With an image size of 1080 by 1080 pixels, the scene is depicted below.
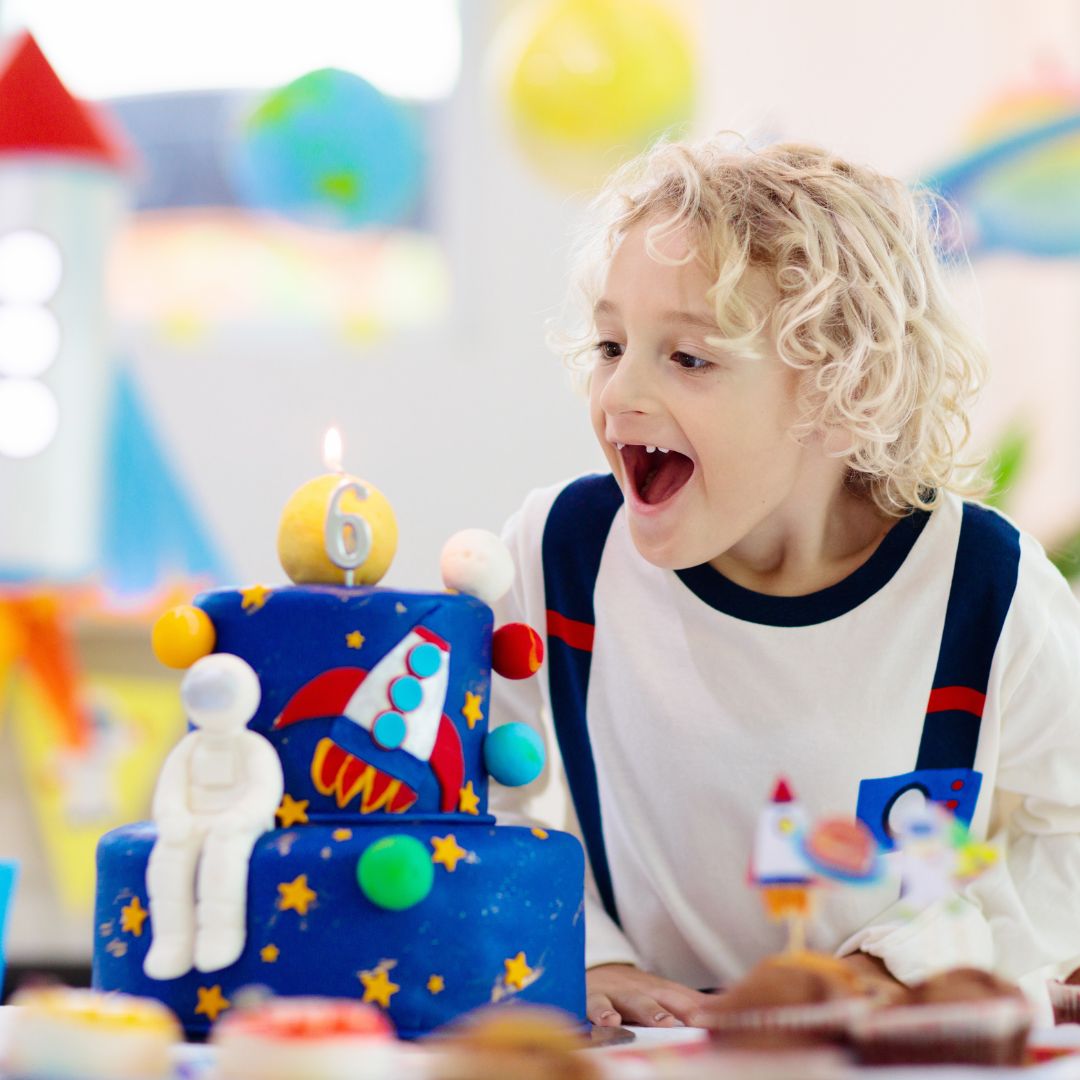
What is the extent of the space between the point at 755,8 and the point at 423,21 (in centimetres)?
79

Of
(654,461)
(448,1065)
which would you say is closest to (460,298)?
(654,461)

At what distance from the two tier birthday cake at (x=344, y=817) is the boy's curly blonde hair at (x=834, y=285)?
0.31 meters

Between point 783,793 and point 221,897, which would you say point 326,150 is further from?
point 783,793

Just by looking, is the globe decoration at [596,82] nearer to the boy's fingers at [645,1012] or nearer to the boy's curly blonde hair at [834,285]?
the boy's curly blonde hair at [834,285]

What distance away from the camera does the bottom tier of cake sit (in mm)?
902

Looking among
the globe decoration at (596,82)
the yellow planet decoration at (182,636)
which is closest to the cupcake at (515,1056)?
the yellow planet decoration at (182,636)

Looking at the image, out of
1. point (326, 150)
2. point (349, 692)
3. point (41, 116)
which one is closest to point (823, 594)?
point (349, 692)

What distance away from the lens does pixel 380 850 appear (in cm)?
90

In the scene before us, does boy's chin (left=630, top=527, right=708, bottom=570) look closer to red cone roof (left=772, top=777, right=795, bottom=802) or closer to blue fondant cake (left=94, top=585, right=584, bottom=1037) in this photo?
blue fondant cake (left=94, top=585, right=584, bottom=1037)

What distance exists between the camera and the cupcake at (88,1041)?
0.69 m

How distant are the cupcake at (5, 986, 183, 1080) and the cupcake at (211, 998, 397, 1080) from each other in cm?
4

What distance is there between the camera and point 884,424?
4.07 ft

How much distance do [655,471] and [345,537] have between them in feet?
1.14

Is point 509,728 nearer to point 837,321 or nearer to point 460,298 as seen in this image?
point 837,321
